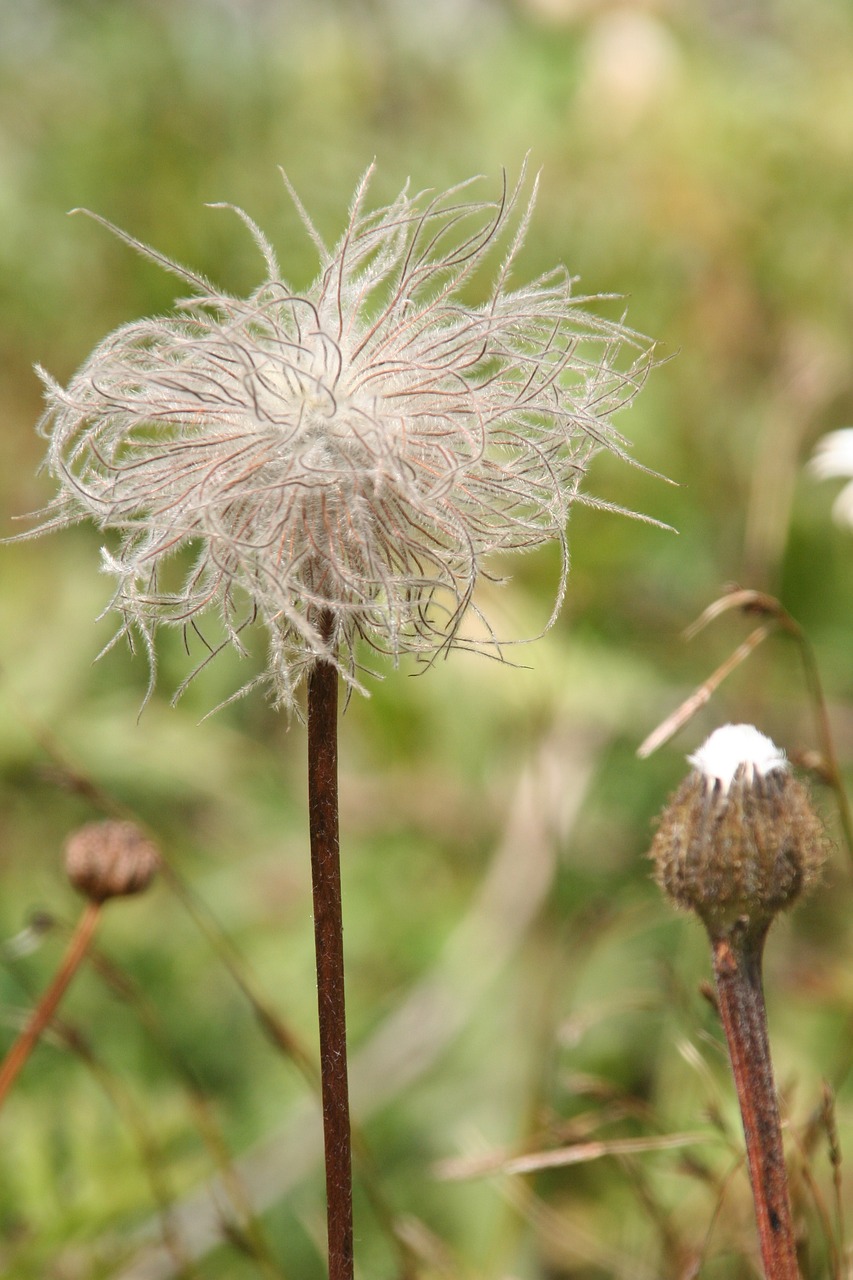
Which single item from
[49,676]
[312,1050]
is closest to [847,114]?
[49,676]

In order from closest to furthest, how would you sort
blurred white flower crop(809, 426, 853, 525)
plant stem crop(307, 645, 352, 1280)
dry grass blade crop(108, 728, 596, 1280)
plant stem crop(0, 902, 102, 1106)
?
plant stem crop(307, 645, 352, 1280) → plant stem crop(0, 902, 102, 1106) → blurred white flower crop(809, 426, 853, 525) → dry grass blade crop(108, 728, 596, 1280)

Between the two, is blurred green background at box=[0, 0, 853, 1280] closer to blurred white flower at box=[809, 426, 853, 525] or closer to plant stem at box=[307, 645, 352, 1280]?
plant stem at box=[307, 645, 352, 1280]

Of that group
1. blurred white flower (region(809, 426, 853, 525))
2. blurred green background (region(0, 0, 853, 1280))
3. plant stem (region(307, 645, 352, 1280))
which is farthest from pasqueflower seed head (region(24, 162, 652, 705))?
blurred white flower (region(809, 426, 853, 525))

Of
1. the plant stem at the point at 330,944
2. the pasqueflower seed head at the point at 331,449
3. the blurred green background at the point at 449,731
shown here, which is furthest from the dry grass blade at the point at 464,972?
the plant stem at the point at 330,944

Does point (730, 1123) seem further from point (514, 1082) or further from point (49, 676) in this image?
point (49, 676)

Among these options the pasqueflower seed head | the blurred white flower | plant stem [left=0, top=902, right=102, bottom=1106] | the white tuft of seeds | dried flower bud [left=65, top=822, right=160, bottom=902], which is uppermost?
the blurred white flower

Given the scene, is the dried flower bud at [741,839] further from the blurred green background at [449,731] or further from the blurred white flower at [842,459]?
the blurred white flower at [842,459]
